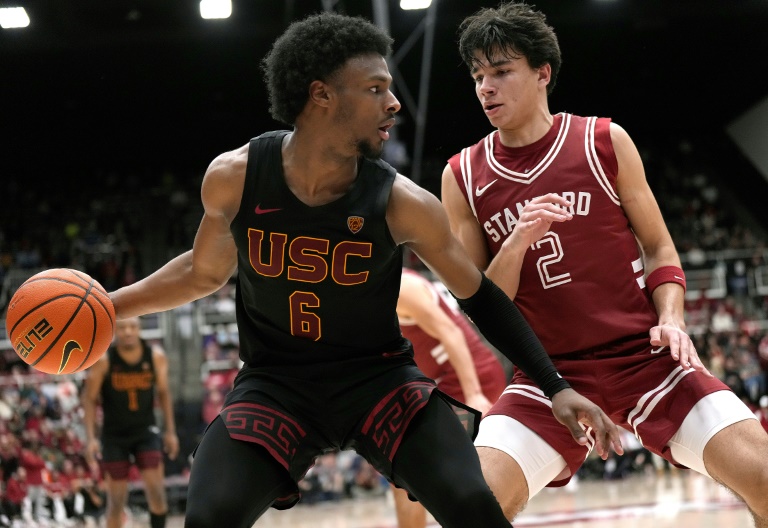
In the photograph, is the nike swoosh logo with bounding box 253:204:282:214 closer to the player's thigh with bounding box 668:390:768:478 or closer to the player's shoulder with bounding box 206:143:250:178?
the player's shoulder with bounding box 206:143:250:178

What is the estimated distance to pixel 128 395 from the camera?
7.87 m

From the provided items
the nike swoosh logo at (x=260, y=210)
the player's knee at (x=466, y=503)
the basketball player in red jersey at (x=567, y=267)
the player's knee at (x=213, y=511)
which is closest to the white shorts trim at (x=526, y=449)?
the basketball player in red jersey at (x=567, y=267)

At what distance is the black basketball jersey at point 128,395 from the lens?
7727 mm

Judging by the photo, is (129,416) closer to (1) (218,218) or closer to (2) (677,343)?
(1) (218,218)

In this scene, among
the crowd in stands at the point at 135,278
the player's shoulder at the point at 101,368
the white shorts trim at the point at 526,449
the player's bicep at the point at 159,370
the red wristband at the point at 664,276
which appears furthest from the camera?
the crowd in stands at the point at 135,278

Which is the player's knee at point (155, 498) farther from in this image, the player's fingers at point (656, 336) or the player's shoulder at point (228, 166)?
the player's fingers at point (656, 336)

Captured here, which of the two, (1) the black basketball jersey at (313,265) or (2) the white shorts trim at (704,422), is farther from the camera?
(2) the white shorts trim at (704,422)

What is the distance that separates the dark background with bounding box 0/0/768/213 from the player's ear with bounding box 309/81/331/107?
12.5 meters

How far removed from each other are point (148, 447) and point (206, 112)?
584 inches

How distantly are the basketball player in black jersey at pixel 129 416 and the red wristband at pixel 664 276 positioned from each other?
16.3ft

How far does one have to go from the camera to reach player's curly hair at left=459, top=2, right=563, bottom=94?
12.4 ft

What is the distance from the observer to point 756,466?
309 centimetres

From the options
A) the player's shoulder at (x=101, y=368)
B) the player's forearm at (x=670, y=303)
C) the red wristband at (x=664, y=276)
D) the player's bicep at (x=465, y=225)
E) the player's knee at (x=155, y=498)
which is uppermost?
the player's bicep at (x=465, y=225)

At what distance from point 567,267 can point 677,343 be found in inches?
23.6
